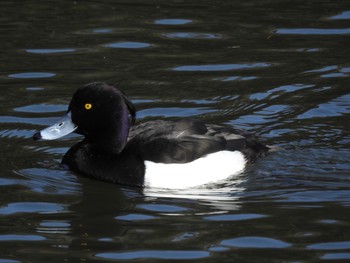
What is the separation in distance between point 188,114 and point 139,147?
1.80 metres

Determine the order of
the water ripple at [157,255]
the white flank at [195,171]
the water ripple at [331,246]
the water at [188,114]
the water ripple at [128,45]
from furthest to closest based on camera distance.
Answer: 1. the water ripple at [128,45]
2. the white flank at [195,171]
3. the water at [188,114]
4. the water ripple at [331,246]
5. the water ripple at [157,255]

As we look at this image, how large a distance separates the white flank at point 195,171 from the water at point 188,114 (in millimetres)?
181

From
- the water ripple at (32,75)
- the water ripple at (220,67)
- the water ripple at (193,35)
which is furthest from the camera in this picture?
the water ripple at (193,35)

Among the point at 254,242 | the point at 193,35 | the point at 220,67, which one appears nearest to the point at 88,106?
the point at 254,242

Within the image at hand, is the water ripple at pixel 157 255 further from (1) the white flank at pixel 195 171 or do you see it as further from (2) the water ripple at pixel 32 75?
(2) the water ripple at pixel 32 75

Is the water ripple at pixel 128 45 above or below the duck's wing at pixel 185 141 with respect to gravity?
above

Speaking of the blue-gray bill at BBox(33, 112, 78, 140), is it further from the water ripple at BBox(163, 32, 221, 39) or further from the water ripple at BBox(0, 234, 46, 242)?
the water ripple at BBox(163, 32, 221, 39)

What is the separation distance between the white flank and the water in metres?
0.18

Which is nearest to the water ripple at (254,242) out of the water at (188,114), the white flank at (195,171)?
the water at (188,114)

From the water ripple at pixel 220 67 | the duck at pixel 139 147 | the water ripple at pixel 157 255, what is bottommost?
the water ripple at pixel 157 255

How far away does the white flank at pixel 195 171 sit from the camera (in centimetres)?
956

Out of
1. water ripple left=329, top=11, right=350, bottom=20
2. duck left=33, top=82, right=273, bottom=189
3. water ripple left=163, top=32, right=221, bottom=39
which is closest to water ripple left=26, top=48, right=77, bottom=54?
water ripple left=163, top=32, right=221, bottom=39

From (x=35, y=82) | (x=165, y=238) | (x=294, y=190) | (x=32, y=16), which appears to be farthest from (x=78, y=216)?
(x=32, y=16)

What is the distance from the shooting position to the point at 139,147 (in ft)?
31.9
